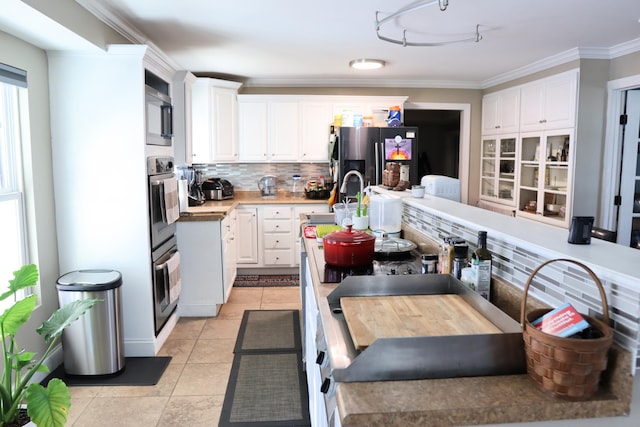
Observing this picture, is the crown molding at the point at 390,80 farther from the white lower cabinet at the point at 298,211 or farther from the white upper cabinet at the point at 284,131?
the white lower cabinet at the point at 298,211

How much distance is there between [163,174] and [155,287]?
2.81 feet

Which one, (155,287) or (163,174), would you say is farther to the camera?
(163,174)

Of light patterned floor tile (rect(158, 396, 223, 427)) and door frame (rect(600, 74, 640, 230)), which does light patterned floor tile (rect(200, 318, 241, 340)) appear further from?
door frame (rect(600, 74, 640, 230))

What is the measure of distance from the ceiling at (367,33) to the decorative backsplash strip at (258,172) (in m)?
1.22

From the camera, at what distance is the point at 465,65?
4.87m

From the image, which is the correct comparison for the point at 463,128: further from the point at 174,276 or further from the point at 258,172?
the point at 174,276

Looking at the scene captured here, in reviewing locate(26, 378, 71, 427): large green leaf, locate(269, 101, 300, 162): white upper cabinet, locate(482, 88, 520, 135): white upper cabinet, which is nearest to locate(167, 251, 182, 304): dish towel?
locate(26, 378, 71, 427): large green leaf

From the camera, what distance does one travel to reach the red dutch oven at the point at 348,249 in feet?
6.04

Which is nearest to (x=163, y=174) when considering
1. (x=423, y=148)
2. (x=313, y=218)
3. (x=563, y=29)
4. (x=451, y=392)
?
(x=313, y=218)

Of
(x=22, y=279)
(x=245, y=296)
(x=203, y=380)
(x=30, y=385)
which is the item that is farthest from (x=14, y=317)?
(x=245, y=296)

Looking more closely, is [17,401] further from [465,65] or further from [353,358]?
[465,65]

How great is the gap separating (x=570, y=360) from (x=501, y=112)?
5.08 meters

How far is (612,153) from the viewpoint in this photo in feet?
14.0

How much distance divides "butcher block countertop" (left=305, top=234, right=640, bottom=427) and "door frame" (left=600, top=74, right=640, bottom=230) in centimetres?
394
